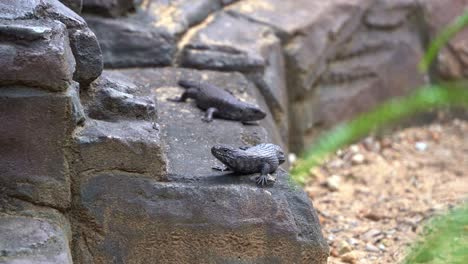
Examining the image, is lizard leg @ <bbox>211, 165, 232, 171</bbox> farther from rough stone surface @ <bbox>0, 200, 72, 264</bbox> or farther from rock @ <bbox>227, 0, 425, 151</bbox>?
rock @ <bbox>227, 0, 425, 151</bbox>

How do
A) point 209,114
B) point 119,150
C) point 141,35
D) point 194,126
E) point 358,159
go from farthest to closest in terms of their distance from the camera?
point 358,159
point 141,35
point 209,114
point 194,126
point 119,150

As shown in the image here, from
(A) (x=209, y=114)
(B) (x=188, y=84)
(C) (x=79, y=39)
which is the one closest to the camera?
(C) (x=79, y=39)

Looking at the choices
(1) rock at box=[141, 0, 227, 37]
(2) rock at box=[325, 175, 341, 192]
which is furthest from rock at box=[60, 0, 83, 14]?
(2) rock at box=[325, 175, 341, 192]

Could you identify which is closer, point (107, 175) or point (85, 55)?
point (107, 175)

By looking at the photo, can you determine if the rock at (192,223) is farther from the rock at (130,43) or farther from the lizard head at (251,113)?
the rock at (130,43)

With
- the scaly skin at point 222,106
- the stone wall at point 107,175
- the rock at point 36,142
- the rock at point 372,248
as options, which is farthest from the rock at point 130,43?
the rock at point 36,142

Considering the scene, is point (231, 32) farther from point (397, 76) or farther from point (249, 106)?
point (397, 76)

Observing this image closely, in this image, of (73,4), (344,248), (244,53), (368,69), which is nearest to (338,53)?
(368,69)

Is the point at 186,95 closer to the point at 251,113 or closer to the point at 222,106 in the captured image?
the point at 222,106
